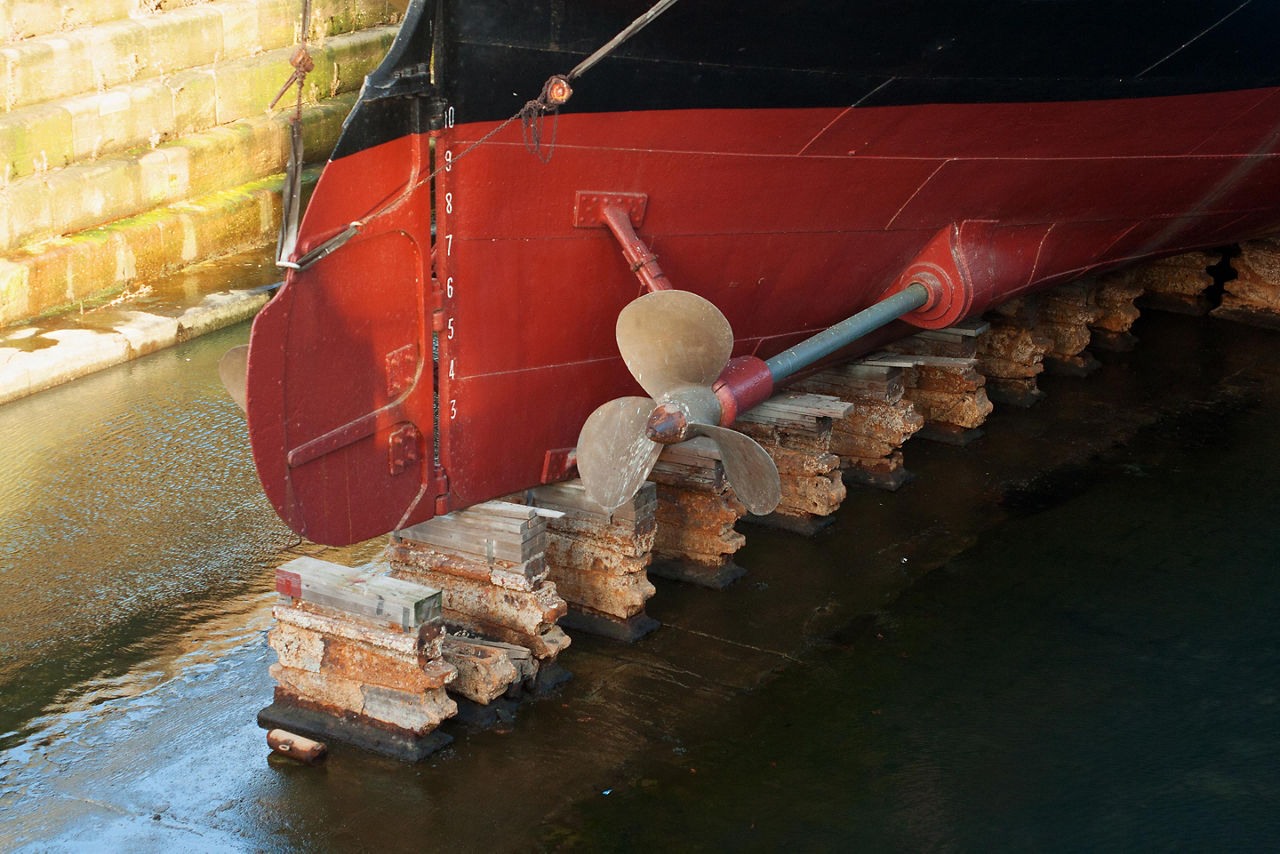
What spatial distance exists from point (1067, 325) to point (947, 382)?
5.48 ft

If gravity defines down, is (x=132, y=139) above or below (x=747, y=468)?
above

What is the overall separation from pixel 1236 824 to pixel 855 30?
3.37m

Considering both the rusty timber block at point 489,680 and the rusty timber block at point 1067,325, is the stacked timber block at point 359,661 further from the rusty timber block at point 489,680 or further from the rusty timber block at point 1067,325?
the rusty timber block at point 1067,325

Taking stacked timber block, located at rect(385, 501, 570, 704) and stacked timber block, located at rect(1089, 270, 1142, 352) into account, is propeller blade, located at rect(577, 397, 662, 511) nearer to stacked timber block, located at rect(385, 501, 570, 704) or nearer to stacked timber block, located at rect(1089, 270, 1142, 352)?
stacked timber block, located at rect(385, 501, 570, 704)

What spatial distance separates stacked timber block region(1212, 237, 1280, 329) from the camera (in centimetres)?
1022

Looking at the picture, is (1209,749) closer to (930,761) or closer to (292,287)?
(930,761)

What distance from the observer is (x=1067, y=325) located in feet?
30.5

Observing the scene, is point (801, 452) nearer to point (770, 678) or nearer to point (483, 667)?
point (770, 678)

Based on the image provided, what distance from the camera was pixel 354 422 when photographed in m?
5.28

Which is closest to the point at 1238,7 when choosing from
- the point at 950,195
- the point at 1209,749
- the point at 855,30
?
the point at 950,195

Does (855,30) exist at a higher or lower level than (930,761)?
higher

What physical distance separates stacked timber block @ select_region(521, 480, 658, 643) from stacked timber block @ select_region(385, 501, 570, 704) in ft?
0.85

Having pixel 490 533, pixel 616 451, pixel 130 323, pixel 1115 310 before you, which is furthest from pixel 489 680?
pixel 1115 310

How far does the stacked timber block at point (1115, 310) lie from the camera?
990 cm
